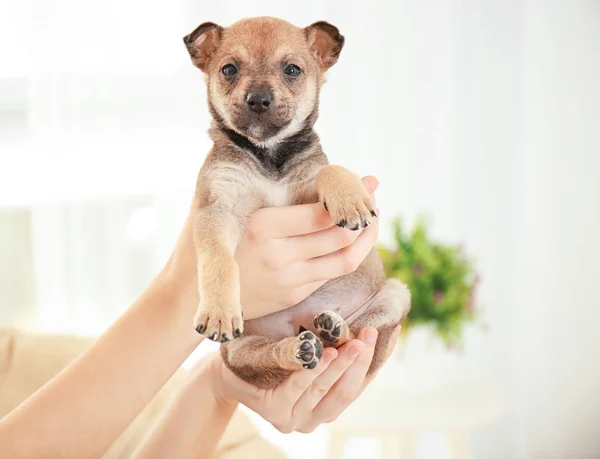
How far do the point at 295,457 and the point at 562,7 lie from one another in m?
4.35

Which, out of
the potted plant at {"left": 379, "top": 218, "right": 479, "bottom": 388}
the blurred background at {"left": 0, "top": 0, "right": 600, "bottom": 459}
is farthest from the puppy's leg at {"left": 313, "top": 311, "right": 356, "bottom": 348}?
the blurred background at {"left": 0, "top": 0, "right": 600, "bottom": 459}

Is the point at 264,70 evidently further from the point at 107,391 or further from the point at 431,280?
the point at 431,280

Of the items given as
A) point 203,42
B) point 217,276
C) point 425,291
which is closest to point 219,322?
point 217,276

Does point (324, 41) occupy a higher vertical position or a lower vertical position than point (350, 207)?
higher

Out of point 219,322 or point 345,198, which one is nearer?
point 219,322

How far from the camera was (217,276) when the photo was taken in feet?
6.17

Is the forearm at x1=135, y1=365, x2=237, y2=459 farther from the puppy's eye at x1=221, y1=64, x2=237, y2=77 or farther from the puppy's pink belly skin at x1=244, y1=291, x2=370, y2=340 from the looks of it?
the puppy's eye at x1=221, y1=64, x2=237, y2=77

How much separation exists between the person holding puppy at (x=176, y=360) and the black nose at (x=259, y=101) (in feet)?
1.04

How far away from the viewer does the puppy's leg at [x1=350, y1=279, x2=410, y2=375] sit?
2.31 m

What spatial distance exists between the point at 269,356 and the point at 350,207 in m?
0.57

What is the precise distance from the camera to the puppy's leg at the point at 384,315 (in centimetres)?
231

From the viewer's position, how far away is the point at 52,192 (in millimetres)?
5023

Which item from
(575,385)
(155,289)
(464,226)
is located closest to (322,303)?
(155,289)

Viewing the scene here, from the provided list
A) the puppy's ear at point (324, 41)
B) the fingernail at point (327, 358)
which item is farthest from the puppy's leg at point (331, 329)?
the puppy's ear at point (324, 41)
